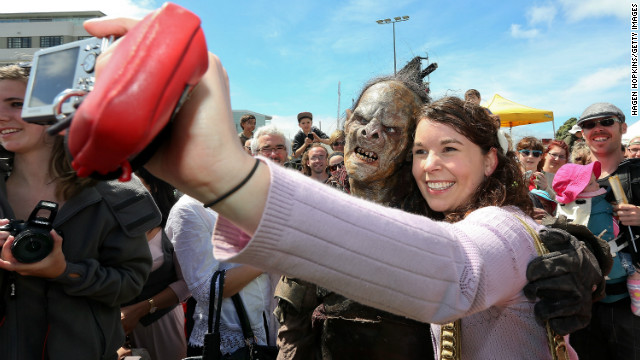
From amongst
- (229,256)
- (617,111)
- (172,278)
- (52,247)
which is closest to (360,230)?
(229,256)

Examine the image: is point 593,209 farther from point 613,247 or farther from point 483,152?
point 483,152

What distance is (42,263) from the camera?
1651 millimetres

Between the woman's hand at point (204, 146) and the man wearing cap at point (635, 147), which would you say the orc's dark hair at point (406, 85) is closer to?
the woman's hand at point (204, 146)

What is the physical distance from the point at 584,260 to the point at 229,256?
1.11 m

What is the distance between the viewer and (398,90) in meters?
1.93

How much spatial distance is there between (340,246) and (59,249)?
4.95 feet

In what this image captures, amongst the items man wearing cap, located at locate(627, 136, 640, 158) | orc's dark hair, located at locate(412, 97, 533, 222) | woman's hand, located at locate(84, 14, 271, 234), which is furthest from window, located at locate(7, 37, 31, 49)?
woman's hand, located at locate(84, 14, 271, 234)

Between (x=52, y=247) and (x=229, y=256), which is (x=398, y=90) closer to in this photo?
(x=229, y=256)

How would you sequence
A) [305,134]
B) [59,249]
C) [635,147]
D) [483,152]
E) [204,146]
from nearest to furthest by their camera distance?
[204,146]
[483,152]
[59,249]
[635,147]
[305,134]

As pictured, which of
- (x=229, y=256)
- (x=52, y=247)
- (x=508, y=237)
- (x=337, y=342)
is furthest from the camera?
(x=337, y=342)

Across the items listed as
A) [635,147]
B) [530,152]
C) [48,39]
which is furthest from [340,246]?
[48,39]

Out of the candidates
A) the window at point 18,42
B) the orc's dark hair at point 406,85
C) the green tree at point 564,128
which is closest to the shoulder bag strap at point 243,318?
the orc's dark hair at point 406,85

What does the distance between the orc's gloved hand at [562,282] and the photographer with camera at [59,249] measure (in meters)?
1.69

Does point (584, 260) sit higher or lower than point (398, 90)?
lower
